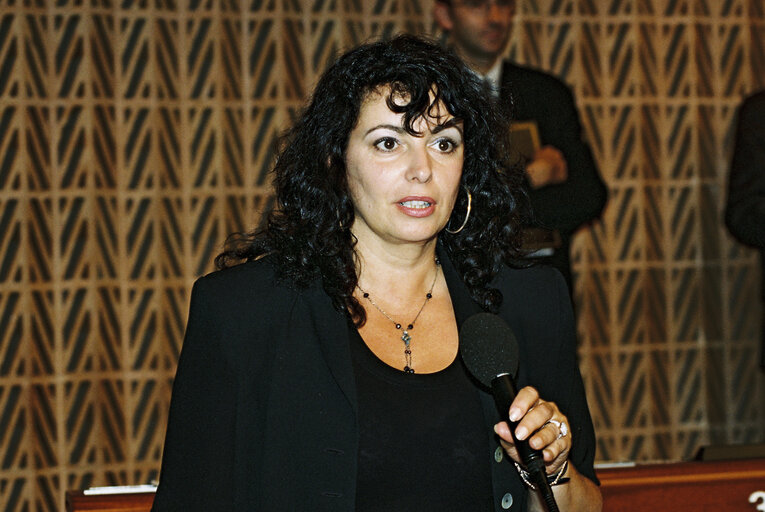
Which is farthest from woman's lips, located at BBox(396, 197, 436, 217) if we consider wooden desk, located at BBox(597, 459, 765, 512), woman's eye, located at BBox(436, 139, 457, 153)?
wooden desk, located at BBox(597, 459, 765, 512)

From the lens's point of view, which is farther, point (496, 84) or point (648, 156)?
point (648, 156)

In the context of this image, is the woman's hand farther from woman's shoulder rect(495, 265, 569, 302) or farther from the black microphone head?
woman's shoulder rect(495, 265, 569, 302)

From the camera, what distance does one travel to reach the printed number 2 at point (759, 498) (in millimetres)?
2252

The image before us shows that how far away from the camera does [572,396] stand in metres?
1.93

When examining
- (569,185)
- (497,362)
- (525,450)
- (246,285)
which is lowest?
(525,450)

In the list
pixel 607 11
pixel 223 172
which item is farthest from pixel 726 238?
pixel 223 172

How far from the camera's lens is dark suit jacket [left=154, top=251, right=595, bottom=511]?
1.67m

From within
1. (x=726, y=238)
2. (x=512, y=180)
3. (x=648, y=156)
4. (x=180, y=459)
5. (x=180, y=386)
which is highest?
(x=648, y=156)

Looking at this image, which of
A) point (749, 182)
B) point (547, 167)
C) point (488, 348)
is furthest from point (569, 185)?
point (488, 348)

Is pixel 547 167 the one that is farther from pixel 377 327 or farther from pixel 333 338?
pixel 333 338

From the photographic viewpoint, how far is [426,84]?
1.85 m

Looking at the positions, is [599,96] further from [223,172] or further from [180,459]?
[180,459]

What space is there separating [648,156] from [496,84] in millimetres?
1600

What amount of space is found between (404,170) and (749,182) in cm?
188
